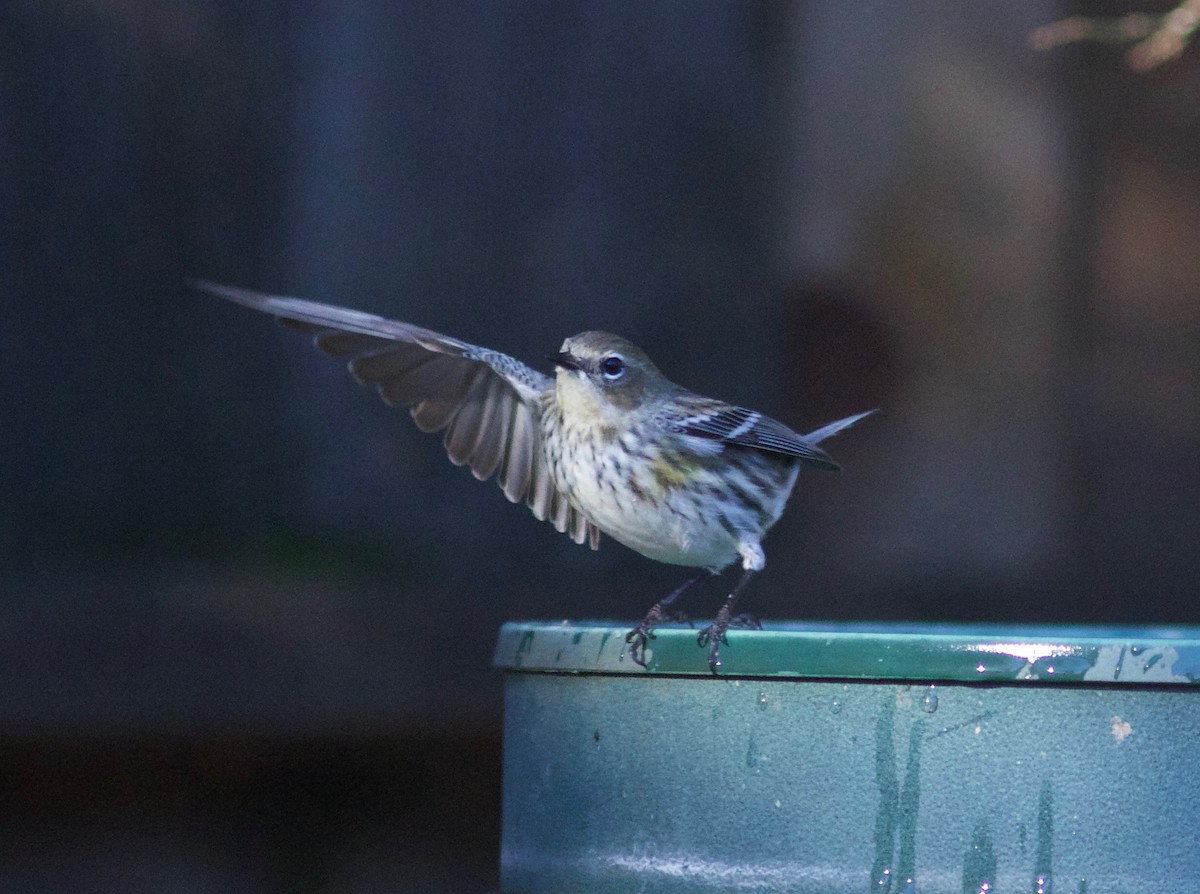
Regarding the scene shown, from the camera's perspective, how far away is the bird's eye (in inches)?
124

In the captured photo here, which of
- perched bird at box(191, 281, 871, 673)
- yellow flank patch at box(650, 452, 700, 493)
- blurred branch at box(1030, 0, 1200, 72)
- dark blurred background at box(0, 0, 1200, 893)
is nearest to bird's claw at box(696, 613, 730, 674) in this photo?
perched bird at box(191, 281, 871, 673)

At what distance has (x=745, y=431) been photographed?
314 centimetres

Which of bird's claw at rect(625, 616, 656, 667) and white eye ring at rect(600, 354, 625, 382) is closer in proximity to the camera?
bird's claw at rect(625, 616, 656, 667)

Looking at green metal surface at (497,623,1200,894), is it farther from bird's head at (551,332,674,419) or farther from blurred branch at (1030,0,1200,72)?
blurred branch at (1030,0,1200,72)

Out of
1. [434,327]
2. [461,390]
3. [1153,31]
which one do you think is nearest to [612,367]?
[461,390]

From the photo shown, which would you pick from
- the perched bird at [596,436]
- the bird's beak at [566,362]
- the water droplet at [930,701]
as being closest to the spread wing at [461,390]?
the perched bird at [596,436]

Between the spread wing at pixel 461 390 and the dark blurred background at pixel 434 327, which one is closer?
the spread wing at pixel 461 390

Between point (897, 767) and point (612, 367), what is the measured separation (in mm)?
1532

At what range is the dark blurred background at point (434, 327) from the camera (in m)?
3.83

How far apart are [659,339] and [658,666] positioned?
8.03ft

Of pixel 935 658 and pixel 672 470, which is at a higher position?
pixel 672 470

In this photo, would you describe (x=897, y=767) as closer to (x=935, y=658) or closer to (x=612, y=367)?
(x=935, y=658)

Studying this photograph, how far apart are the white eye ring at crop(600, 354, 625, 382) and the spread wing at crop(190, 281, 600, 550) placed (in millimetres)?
177

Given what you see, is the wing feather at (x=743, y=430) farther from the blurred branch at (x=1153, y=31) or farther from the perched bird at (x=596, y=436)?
the blurred branch at (x=1153, y=31)
